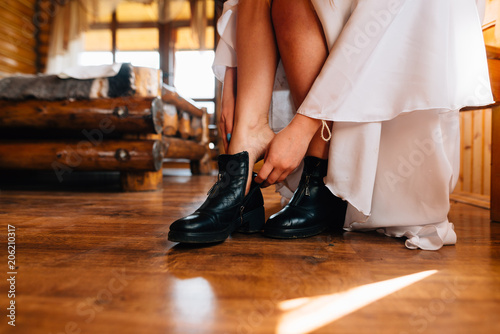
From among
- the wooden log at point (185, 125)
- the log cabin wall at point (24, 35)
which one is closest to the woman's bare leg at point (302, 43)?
the wooden log at point (185, 125)

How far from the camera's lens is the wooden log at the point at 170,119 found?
2.16 m

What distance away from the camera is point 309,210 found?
29.5 inches

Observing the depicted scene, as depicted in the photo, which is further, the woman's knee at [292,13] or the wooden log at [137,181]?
the wooden log at [137,181]

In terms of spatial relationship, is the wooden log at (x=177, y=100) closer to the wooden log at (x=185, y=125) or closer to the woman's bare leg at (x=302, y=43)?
the wooden log at (x=185, y=125)

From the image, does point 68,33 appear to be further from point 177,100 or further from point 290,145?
point 290,145

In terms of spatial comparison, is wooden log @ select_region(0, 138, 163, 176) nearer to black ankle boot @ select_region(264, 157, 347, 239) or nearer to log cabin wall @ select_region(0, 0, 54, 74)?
black ankle boot @ select_region(264, 157, 347, 239)

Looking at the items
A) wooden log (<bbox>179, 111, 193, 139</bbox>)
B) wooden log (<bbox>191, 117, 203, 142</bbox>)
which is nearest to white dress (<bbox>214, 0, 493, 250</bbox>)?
wooden log (<bbox>179, 111, 193, 139</bbox>)

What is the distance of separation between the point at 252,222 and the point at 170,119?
1.63 m

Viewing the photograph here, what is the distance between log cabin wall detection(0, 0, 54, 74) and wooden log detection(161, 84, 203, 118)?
11.5 feet

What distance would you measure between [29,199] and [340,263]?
1378mm

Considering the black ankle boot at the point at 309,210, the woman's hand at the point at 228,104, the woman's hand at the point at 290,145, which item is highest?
the woman's hand at the point at 228,104

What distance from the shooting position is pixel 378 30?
66 cm

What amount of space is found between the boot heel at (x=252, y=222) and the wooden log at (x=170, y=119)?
4.89 feet

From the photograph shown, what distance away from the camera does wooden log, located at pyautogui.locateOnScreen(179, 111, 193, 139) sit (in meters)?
2.61
